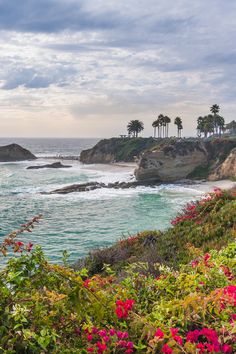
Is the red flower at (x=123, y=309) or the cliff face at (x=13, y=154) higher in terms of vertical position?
the cliff face at (x=13, y=154)

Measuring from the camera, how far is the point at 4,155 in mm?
131500

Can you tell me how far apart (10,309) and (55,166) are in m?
105

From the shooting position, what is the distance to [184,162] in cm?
7319

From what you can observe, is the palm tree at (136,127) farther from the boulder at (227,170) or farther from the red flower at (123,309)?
the red flower at (123,309)

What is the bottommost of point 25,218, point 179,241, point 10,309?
point 25,218

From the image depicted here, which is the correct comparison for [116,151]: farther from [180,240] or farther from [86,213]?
[180,240]

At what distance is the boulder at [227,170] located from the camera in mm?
66000

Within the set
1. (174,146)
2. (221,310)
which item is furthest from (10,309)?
(174,146)

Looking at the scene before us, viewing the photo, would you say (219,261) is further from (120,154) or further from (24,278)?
(120,154)

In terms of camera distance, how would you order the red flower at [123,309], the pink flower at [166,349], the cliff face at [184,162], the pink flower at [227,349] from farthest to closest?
1. the cliff face at [184,162]
2. the red flower at [123,309]
3. the pink flower at [227,349]
4. the pink flower at [166,349]

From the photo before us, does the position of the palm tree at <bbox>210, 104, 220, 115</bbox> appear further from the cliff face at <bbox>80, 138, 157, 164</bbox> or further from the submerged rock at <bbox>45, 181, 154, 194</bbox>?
the submerged rock at <bbox>45, 181, 154, 194</bbox>

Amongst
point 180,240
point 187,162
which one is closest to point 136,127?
point 187,162

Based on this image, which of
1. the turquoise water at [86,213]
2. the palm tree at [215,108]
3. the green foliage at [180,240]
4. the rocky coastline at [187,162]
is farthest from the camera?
the palm tree at [215,108]

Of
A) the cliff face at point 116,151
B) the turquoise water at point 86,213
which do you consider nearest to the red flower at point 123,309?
the turquoise water at point 86,213
